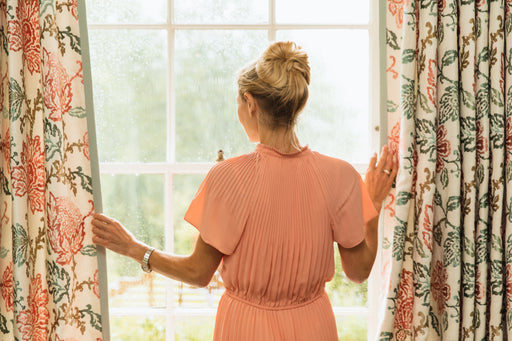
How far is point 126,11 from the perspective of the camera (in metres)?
2.09

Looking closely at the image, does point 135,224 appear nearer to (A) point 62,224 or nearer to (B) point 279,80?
(A) point 62,224

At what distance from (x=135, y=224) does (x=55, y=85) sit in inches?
24.8

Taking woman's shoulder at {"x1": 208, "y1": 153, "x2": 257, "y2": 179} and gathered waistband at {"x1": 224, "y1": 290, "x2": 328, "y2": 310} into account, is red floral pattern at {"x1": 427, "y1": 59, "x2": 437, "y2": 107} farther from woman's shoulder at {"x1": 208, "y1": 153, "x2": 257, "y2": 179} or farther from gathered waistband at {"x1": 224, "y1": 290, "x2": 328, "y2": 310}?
gathered waistband at {"x1": 224, "y1": 290, "x2": 328, "y2": 310}

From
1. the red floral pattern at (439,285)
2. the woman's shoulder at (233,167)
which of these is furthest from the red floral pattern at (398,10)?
the red floral pattern at (439,285)

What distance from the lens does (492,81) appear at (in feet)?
5.84

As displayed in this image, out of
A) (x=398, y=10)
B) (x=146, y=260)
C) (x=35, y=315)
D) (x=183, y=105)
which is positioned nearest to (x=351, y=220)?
(x=146, y=260)

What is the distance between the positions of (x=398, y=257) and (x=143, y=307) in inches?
39.9

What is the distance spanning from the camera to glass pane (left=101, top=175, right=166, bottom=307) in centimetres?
212

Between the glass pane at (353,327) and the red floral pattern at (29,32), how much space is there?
146 centimetres

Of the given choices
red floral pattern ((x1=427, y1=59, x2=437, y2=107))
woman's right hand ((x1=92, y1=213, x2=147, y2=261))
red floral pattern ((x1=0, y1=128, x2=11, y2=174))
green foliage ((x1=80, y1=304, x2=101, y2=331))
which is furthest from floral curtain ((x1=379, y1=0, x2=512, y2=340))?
red floral pattern ((x1=0, y1=128, x2=11, y2=174))

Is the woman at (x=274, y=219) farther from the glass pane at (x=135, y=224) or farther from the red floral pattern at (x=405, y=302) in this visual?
the glass pane at (x=135, y=224)

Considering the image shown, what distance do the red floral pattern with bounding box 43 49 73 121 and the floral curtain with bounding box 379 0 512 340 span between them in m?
1.10

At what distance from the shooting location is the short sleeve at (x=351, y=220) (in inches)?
63.6

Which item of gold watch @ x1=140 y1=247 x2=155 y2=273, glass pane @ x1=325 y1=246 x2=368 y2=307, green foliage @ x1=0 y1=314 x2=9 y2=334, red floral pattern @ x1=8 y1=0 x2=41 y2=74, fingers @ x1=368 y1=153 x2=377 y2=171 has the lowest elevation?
glass pane @ x1=325 y1=246 x2=368 y2=307
